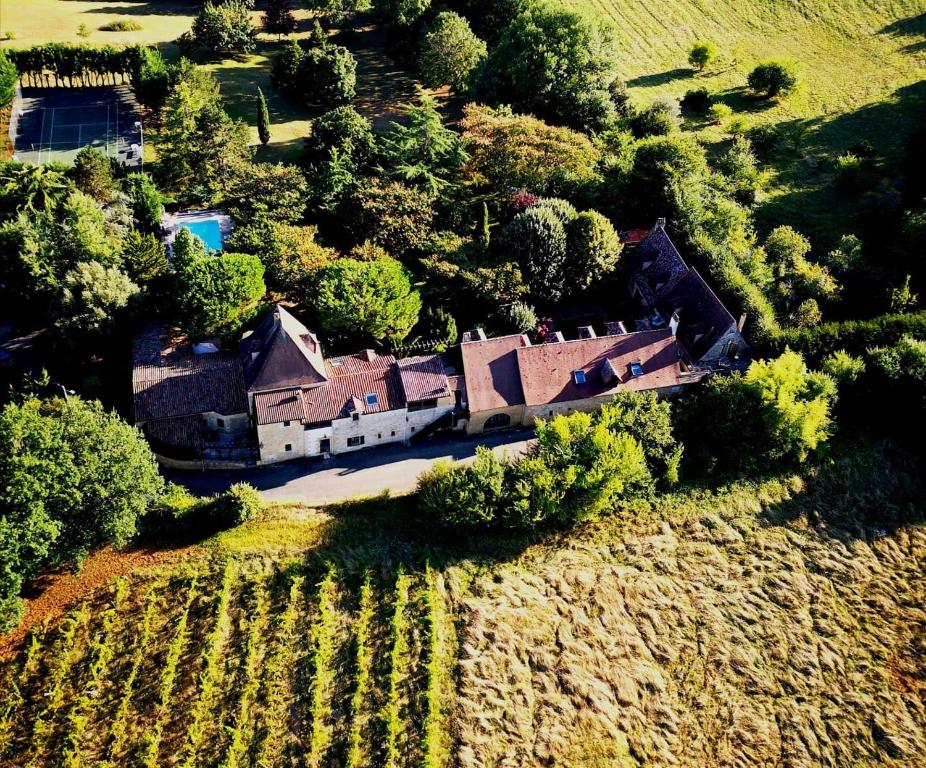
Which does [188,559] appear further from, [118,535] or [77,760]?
[77,760]

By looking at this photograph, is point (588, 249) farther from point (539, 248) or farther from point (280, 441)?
point (280, 441)

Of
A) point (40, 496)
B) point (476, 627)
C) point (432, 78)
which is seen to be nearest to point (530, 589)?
point (476, 627)

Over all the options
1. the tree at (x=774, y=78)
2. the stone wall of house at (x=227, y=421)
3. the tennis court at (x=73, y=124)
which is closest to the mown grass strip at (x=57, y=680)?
the stone wall of house at (x=227, y=421)

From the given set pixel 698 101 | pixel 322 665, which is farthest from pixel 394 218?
pixel 698 101

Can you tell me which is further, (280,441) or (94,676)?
(280,441)

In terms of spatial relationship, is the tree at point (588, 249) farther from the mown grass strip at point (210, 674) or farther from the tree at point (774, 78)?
the tree at point (774, 78)

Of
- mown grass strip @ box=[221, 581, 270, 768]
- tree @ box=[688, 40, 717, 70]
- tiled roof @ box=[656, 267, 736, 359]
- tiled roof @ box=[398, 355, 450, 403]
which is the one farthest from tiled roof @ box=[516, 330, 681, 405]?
tree @ box=[688, 40, 717, 70]

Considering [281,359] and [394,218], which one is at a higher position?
[394,218]
